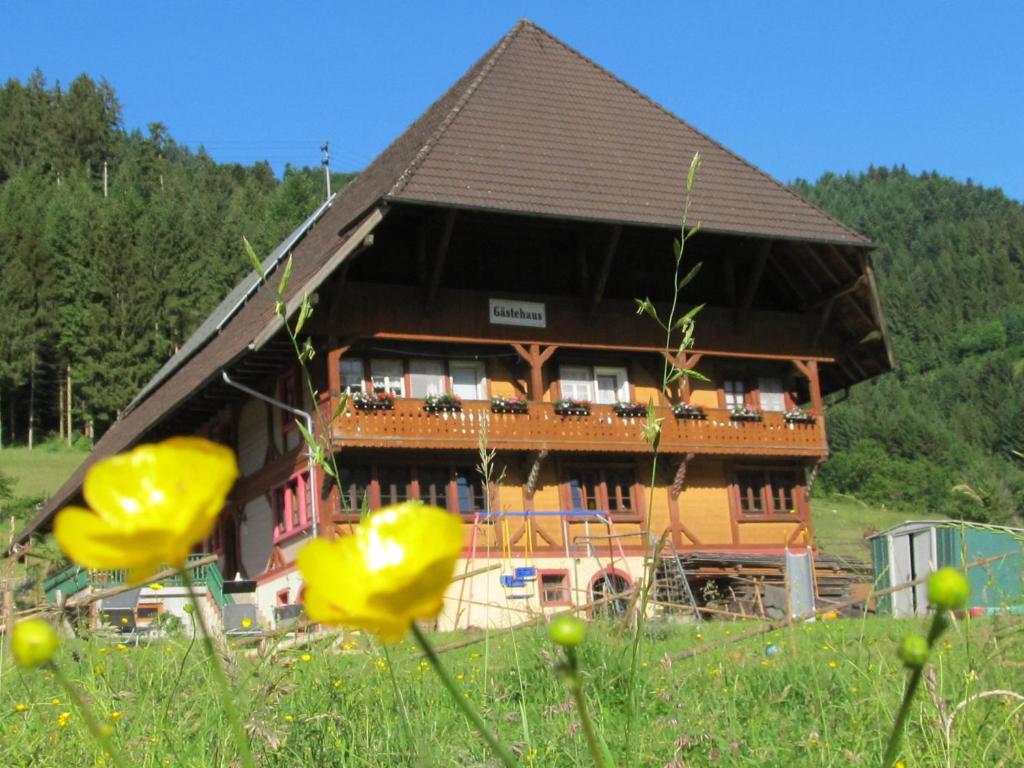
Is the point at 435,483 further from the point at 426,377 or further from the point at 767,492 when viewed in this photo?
the point at 767,492

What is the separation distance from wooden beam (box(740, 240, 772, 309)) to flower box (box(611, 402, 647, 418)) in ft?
9.93

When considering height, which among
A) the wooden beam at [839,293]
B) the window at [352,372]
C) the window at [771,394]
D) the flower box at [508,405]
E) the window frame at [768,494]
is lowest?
the window frame at [768,494]

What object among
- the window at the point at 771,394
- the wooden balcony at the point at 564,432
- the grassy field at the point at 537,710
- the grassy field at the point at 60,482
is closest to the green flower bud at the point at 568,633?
the grassy field at the point at 537,710

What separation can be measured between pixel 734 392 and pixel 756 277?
252 cm

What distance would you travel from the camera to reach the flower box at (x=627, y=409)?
22875 millimetres

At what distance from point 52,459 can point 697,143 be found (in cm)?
3880

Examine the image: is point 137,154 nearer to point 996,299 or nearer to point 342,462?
point 996,299

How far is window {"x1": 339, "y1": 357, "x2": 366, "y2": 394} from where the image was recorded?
72.2ft

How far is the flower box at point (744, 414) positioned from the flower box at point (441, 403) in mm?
5308

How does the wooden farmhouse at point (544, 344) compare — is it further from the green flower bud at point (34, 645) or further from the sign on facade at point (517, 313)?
the green flower bud at point (34, 645)

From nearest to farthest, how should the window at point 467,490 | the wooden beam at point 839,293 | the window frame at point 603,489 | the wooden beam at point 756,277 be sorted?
the window at point 467,490, the wooden beam at point 756,277, the window frame at point 603,489, the wooden beam at point 839,293

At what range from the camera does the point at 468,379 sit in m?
23.0

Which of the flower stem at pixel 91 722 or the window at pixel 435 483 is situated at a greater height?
the window at pixel 435 483

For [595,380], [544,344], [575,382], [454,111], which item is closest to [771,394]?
[595,380]
